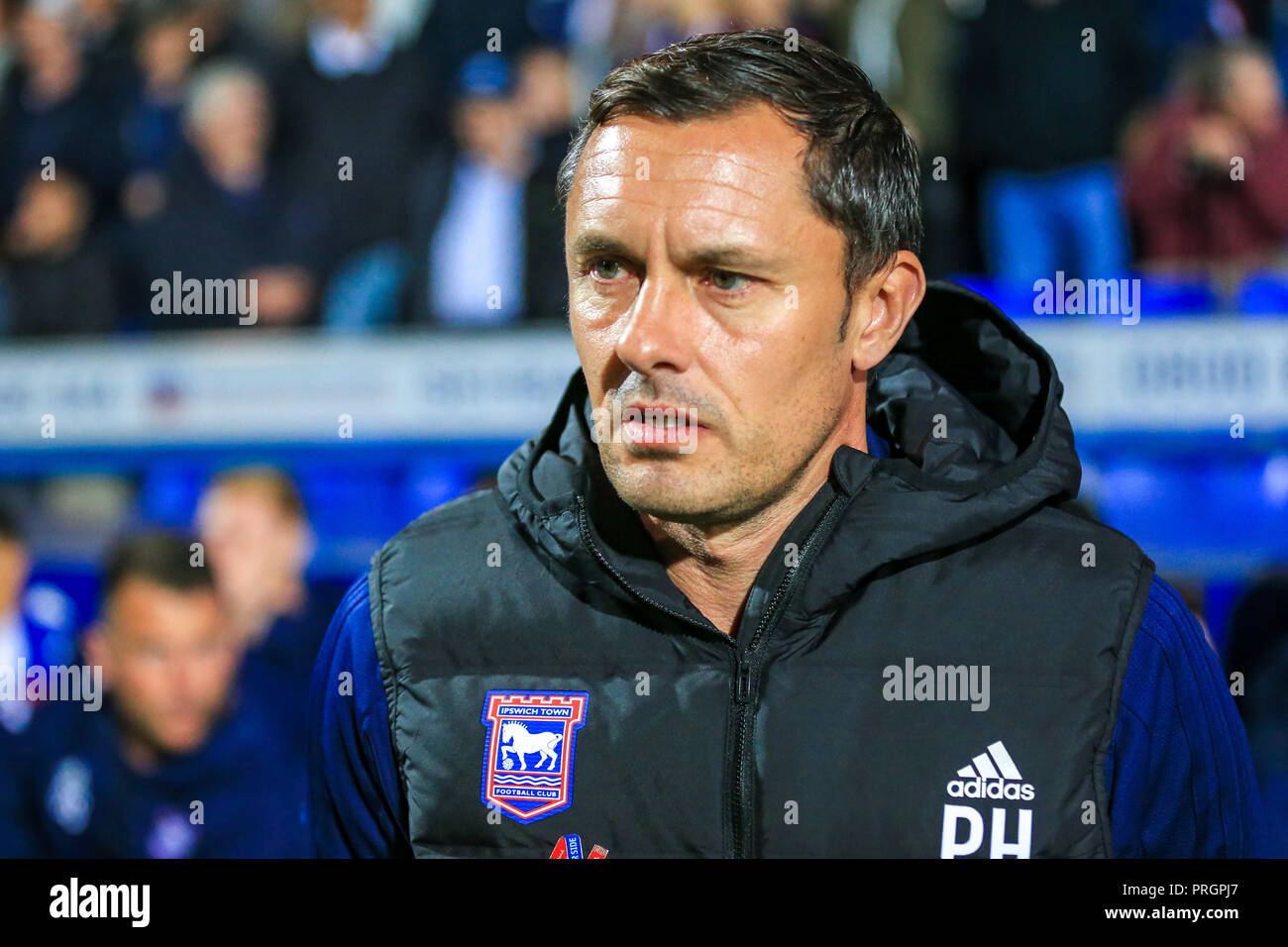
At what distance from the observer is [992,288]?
15.5 feet

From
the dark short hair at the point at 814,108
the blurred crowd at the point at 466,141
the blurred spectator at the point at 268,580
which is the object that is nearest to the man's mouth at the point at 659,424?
the dark short hair at the point at 814,108

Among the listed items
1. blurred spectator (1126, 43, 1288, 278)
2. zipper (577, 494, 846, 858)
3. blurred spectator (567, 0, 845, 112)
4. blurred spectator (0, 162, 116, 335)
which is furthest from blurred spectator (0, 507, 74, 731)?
blurred spectator (1126, 43, 1288, 278)

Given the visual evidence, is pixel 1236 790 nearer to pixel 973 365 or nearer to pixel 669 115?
pixel 973 365

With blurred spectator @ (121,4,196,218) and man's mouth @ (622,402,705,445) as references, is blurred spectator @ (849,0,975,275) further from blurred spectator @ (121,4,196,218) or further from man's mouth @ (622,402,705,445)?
man's mouth @ (622,402,705,445)

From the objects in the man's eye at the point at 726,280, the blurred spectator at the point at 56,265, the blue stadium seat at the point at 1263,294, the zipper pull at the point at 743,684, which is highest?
the blurred spectator at the point at 56,265

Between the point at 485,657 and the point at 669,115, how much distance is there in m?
0.63

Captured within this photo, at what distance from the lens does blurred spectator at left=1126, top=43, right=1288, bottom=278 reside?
4652 millimetres

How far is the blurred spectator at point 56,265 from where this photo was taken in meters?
5.52

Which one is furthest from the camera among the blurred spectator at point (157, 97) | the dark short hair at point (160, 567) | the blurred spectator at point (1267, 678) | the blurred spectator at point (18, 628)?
the blurred spectator at point (157, 97)

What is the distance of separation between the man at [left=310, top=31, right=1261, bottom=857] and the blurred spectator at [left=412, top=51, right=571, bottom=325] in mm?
3353

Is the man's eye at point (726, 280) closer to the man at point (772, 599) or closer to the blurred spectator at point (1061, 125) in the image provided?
the man at point (772, 599)

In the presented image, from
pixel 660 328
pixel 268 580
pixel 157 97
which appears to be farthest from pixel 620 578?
pixel 157 97

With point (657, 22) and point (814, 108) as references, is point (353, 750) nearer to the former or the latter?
point (814, 108)

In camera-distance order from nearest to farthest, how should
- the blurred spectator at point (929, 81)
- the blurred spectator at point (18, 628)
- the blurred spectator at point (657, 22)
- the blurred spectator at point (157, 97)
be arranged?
the blurred spectator at point (18, 628) < the blurred spectator at point (929, 81) < the blurred spectator at point (657, 22) < the blurred spectator at point (157, 97)
